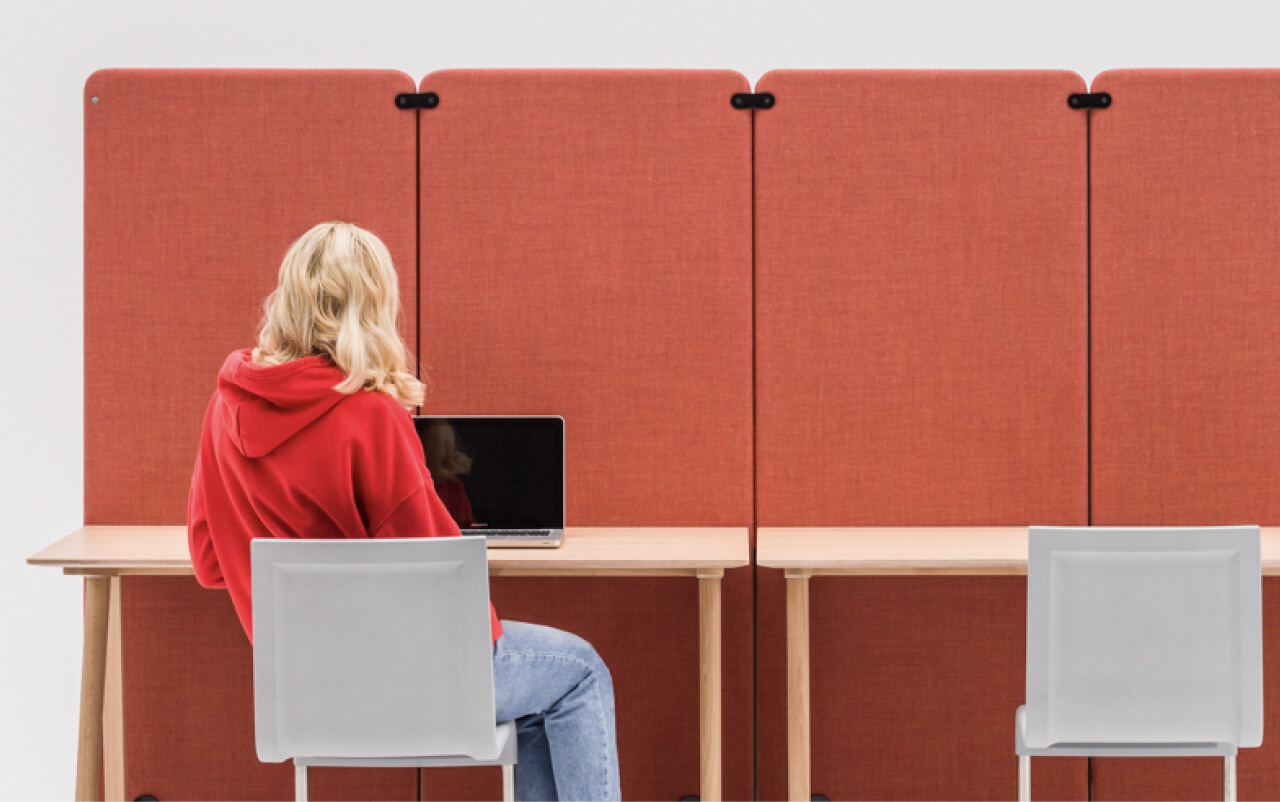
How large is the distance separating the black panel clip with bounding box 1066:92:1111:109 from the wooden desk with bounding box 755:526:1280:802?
1075 mm

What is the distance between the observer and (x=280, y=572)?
1.79 meters

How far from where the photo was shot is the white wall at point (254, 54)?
9.67ft

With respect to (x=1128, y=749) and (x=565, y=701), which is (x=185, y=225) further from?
(x=1128, y=749)

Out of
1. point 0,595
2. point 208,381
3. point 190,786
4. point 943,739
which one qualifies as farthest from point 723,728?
point 0,595

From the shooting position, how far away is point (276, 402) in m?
1.84

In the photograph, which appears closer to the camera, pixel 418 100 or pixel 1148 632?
pixel 1148 632

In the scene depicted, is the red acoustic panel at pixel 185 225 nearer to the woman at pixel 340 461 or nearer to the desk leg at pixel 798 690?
the woman at pixel 340 461

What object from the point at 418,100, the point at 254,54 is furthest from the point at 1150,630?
the point at 254,54

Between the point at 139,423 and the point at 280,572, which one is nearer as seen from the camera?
the point at 280,572

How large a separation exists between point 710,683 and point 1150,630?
0.86 meters

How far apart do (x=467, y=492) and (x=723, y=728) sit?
0.89m

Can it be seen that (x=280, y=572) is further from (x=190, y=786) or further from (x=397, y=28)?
(x=397, y=28)

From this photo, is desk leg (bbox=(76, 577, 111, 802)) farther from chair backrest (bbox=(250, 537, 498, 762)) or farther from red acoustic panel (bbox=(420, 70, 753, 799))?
red acoustic panel (bbox=(420, 70, 753, 799))

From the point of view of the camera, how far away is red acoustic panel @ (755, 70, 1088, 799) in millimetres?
2678
